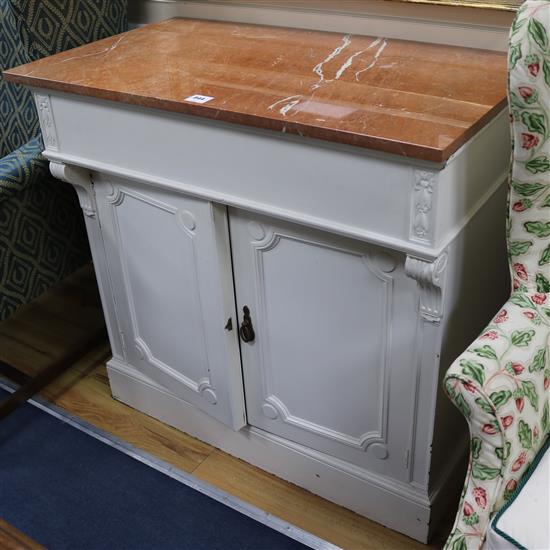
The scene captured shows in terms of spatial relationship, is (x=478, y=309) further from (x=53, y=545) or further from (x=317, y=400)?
(x=53, y=545)

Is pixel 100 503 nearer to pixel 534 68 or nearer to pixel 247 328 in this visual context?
pixel 247 328

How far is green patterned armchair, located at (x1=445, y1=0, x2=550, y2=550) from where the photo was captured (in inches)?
41.0

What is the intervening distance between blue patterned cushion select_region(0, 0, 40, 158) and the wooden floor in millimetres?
573

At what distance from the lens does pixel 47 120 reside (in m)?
1.55

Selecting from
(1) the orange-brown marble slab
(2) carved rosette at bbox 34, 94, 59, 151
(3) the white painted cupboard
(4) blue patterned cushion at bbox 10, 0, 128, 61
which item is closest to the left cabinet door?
(3) the white painted cupboard

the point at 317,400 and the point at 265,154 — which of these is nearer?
the point at 265,154

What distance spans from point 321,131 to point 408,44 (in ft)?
1.57

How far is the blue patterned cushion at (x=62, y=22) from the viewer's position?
1649 mm

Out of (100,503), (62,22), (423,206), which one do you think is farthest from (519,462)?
(62,22)

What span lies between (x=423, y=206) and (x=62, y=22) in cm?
102

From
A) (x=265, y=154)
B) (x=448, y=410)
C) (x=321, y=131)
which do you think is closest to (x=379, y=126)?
(x=321, y=131)

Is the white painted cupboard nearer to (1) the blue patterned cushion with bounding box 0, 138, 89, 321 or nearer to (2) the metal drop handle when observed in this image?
(2) the metal drop handle

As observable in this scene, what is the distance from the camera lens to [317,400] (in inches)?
60.6

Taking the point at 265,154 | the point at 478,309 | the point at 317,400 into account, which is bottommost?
the point at 317,400
